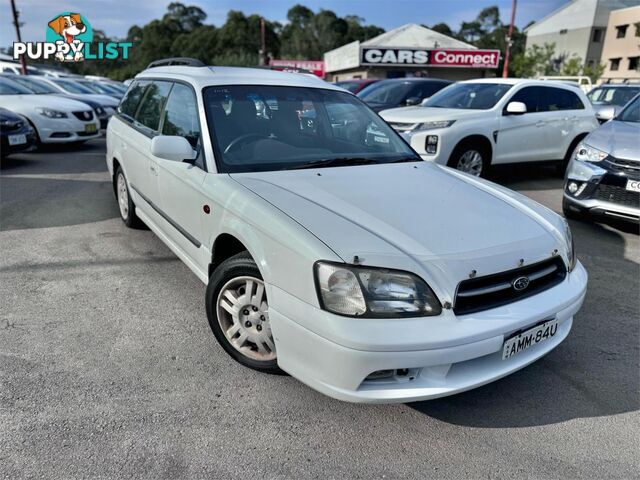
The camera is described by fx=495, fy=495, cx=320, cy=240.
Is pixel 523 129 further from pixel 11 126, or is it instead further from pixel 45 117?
pixel 45 117

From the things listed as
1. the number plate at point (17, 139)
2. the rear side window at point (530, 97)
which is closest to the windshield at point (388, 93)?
the rear side window at point (530, 97)

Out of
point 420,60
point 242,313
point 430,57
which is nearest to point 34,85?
point 242,313

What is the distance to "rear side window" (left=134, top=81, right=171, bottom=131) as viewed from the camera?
4.09 metres

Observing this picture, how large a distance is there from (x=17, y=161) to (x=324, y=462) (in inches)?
352

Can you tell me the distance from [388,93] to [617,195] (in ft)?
19.1

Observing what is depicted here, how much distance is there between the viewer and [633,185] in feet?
16.0

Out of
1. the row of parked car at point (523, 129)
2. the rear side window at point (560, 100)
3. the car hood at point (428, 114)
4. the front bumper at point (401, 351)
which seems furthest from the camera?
the rear side window at point (560, 100)

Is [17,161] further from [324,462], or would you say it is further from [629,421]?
→ [629,421]

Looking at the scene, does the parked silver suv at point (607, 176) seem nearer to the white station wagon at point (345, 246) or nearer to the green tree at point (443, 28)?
the white station wagon at point (345, 246)

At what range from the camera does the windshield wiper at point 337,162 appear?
10.4 ft

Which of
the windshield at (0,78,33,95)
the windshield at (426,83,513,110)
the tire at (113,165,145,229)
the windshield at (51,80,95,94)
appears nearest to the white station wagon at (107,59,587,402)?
the tire at (113,165,145,229)

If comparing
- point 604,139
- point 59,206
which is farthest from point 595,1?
point 59,206

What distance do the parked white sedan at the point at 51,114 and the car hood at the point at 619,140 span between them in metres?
9.13

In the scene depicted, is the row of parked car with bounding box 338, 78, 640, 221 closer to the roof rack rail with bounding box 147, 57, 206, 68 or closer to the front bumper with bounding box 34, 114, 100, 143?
the roof rack rail with bounding box 147, 57, 206, 68
